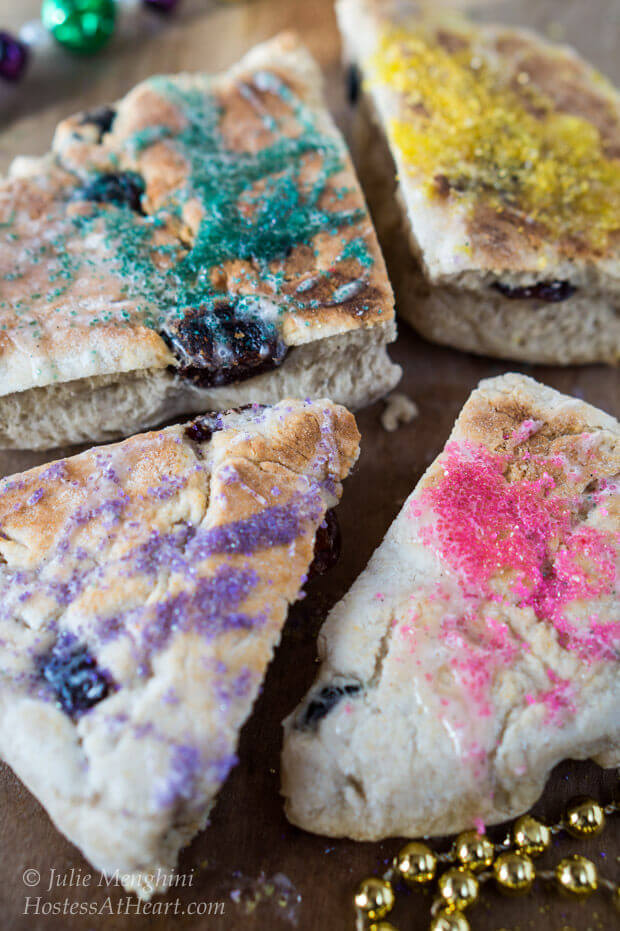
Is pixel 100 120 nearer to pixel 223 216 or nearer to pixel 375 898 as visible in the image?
pixel 223 216

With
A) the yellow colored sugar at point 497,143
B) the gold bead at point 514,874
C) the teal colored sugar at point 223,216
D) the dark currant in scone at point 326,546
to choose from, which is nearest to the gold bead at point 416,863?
the gold bead at point 514,874

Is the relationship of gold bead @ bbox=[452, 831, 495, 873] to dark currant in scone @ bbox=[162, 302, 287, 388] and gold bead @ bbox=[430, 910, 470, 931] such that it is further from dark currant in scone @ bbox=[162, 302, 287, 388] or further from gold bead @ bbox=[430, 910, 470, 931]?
dark currant in scone @ bbox=[162, 302, 287, 388]

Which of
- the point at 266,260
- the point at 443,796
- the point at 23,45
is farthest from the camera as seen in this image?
the point at 23,45

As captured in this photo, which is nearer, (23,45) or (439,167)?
(439,167)

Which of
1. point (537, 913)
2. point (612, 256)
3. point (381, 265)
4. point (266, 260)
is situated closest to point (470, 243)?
point (381, 265)

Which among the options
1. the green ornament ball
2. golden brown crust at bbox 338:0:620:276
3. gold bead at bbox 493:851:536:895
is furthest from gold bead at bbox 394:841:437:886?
the green ornament ball

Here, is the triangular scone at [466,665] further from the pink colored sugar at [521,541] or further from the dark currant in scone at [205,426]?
the dark currant in scone at [205,426]

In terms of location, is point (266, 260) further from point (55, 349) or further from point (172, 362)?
point (55, 349)
